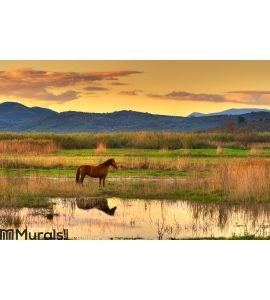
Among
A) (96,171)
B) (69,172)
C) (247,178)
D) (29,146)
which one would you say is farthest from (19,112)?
(247,178)

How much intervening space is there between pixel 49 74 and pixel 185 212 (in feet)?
9.16

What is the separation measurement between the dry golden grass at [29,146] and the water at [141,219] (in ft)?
2.66

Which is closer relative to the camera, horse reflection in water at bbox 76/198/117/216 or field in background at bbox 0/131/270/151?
horse reflection in water at bbox 76/198/117/216

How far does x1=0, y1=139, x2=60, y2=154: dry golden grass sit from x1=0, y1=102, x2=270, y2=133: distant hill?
179 mm

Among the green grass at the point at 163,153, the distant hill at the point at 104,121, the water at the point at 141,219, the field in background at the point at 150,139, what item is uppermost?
the distant hill at the point at 104,121

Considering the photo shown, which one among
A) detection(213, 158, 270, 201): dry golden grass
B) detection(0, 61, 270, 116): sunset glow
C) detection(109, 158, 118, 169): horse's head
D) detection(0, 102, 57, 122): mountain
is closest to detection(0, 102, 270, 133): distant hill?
detection(0, 102, 57, 122): mountain

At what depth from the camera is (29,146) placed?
1205cm

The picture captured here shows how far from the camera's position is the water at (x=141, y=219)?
1159 centimetres

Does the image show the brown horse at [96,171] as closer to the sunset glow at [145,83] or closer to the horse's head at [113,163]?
the horse's head at [113,163]

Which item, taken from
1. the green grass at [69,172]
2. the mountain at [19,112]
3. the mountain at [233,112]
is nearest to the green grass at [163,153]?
the green grass at [69,172]

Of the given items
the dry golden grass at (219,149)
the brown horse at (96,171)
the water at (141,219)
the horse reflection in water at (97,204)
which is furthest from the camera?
the dry golden grass at (219,149)

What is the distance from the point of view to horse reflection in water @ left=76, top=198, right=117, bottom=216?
461 inches

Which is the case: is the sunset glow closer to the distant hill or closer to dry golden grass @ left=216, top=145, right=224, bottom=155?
the distant hill

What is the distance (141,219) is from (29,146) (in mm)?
2009
